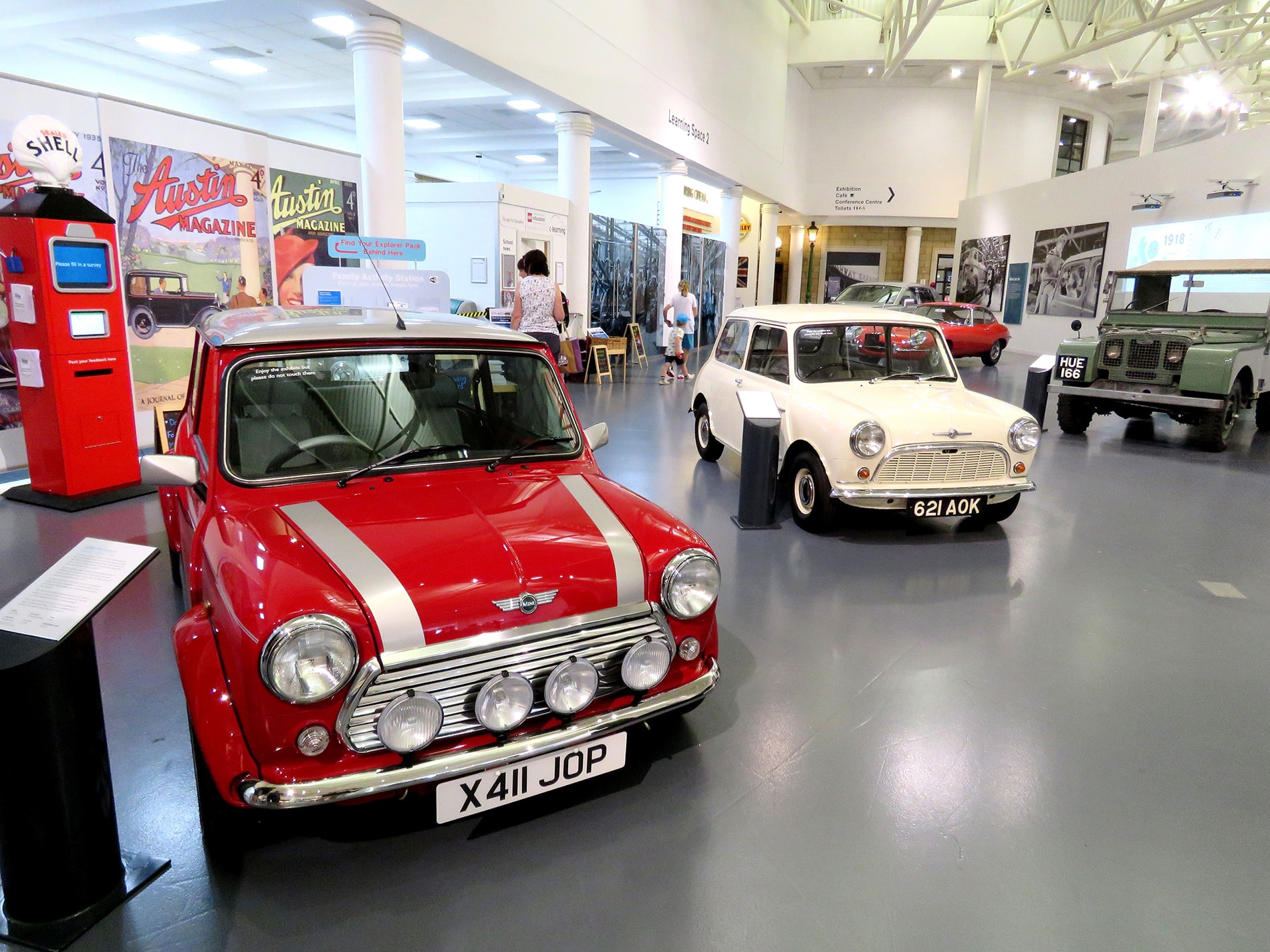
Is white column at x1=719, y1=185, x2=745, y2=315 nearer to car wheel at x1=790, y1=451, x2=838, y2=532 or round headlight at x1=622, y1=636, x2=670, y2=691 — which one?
car wheel at x1=790, y1=451, x2=838, y2=532

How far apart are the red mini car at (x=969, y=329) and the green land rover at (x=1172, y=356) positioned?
7318mm

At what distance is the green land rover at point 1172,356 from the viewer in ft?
26.6

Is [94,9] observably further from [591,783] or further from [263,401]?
[591,783]

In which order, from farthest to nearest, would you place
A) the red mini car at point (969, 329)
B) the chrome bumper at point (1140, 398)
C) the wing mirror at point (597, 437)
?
the red mini car at point (969, 329) < the chrome bumper at point (1140, 398) < the wing mirror at point (597, 437)

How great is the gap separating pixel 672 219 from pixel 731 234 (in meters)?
4.83

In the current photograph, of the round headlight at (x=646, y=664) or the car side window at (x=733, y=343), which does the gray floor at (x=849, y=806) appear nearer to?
the round headlight at (x=646, y=664)

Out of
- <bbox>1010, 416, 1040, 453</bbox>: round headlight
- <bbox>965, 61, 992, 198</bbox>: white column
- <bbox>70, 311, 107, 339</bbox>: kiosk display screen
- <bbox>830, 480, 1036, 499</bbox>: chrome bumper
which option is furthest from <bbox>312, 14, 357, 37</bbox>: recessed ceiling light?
<bbox>965, 61, 992, 198</bbox>: white column

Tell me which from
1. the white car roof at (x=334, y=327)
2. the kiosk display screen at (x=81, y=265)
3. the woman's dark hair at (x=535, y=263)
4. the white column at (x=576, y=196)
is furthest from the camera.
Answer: the white column at (x=576, y=196)

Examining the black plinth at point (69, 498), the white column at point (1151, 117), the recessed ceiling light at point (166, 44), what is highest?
the white column at point (1151, 117)

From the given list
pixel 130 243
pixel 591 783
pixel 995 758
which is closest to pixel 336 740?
pixel 591 783

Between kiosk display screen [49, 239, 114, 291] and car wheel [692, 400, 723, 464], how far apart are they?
4.73 metres

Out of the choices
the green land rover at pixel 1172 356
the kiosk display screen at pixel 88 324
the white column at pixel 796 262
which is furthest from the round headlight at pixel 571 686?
the white column at pixel 796 262

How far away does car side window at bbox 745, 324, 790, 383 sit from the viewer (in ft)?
19.6

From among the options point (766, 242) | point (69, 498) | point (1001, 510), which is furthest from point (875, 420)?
point (766, 242)
